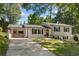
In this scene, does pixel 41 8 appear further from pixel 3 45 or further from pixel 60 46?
pixel 3 45

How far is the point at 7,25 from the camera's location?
2.57 metres

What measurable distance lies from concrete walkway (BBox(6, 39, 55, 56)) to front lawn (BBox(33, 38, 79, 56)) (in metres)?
0.05

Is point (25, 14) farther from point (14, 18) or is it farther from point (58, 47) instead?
point (58, 47)

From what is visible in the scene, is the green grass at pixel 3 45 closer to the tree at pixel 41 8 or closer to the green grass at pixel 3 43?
the green grass at pixel 3 43

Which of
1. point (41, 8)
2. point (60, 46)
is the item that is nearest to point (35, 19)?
point (41, 8)

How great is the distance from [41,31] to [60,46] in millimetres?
257

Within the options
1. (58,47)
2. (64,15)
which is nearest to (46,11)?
(64,15)

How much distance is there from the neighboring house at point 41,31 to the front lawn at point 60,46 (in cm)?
5

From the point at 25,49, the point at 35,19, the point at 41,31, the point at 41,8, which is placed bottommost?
the point at 25,49

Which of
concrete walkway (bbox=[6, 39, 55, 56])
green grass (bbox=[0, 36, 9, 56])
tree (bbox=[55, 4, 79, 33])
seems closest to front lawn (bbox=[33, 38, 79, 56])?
concrete walkway (bbox=[6, 39, 55, 56])

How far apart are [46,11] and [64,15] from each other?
0.20 m

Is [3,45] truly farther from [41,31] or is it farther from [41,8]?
[41,8]

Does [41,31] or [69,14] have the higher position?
[69,14]

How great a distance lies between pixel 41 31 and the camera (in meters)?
2.57
